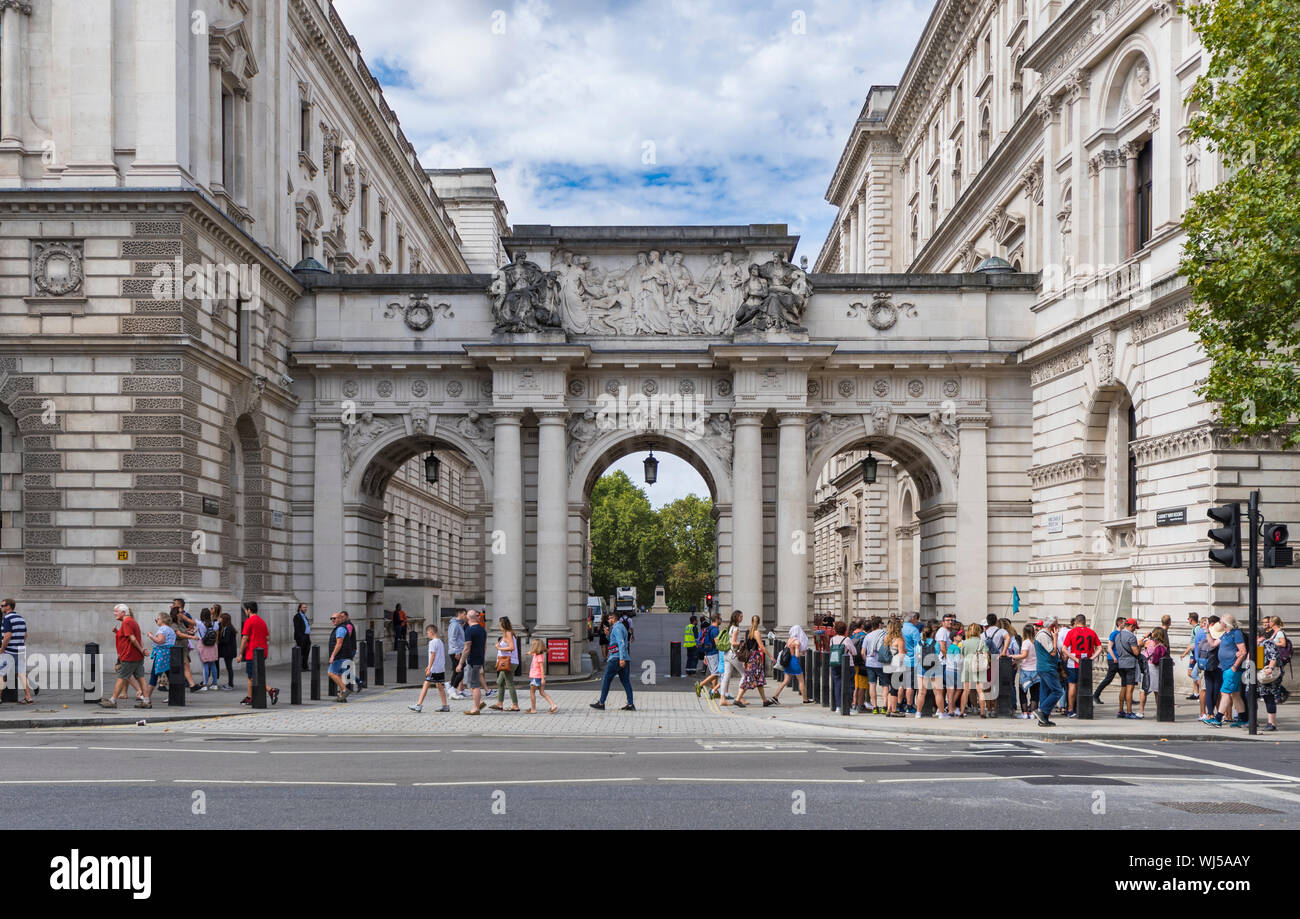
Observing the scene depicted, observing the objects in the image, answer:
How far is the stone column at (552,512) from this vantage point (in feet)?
112

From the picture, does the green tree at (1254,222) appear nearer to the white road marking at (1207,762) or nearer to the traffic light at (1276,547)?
the traffic light at (1276,547)

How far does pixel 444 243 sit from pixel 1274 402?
5396 centimetres

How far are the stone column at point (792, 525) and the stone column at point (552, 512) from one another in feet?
17.6

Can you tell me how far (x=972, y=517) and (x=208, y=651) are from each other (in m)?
18.7

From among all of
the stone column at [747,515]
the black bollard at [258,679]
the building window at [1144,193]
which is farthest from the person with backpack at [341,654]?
the building window at [1144,193]

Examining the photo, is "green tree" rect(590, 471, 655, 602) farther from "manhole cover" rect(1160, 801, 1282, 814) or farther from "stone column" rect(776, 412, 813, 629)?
"manhole cover" rect(1160, 801, 1282, 814)

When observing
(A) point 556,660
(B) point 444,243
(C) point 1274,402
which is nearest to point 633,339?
(A) point 556,660

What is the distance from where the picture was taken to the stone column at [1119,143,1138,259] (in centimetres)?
2897

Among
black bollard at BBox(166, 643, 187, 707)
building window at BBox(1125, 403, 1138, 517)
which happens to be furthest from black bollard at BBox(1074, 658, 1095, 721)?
black bollard at BBox(166, 643, 187, 707)

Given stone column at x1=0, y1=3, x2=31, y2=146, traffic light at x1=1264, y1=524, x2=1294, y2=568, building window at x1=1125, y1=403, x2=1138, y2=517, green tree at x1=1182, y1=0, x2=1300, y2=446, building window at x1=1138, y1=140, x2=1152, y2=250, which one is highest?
stone column at x1=0, y1=3, x2=31, y2=146

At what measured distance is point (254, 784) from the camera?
12727mm

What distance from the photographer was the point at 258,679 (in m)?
22.7

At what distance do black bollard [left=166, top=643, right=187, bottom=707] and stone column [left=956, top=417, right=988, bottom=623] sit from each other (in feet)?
63.8

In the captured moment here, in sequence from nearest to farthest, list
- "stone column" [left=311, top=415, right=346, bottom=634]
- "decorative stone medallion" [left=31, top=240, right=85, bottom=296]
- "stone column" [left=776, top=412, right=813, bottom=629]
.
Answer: "decorative stone medallion" [left=31, top=240, right=85, bottom=296]
"stone column" [left=776, top=412, right=813, bottom=629]
"stone column" [left=311, top=415, right=346, bottom=634]
